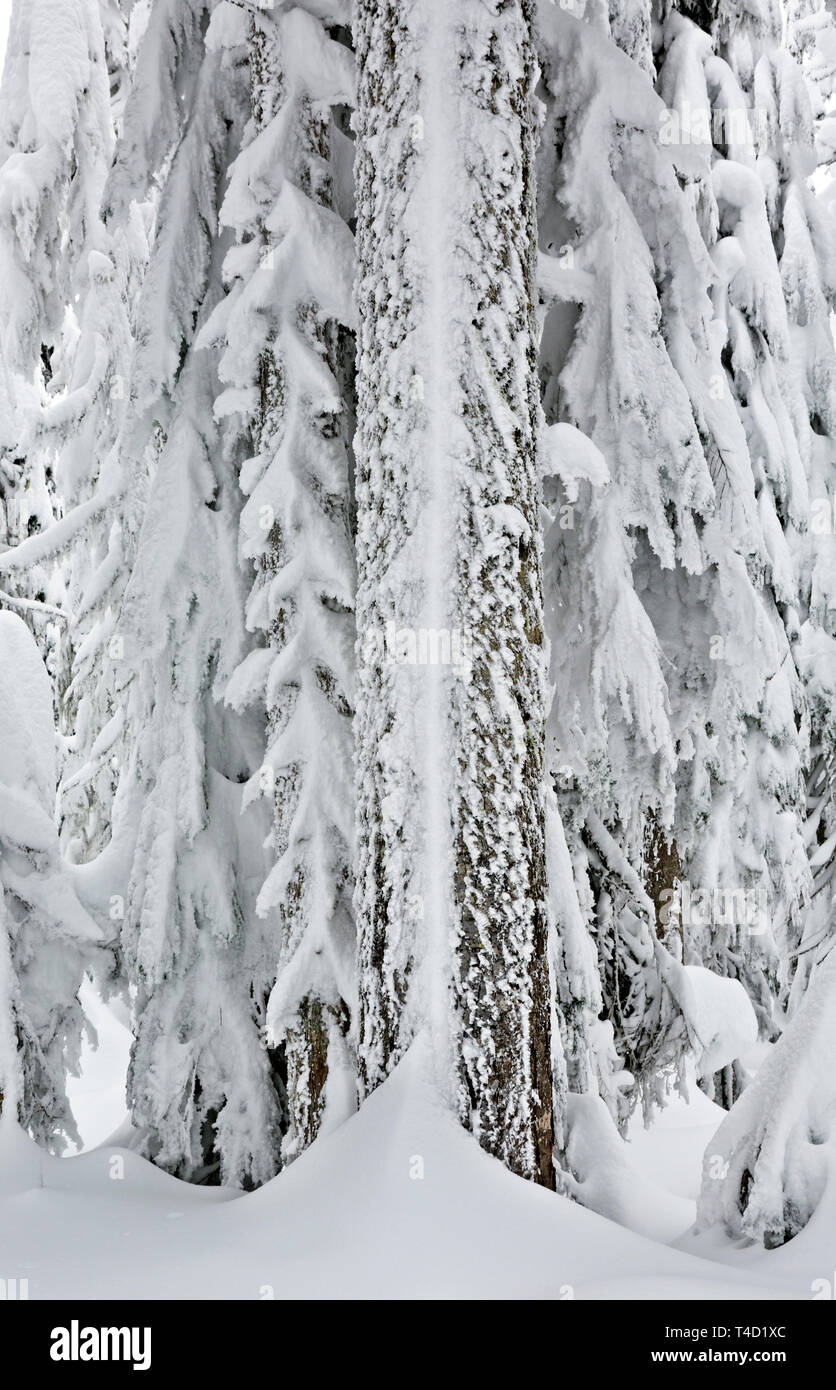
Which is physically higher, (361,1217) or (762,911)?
(361,1217)

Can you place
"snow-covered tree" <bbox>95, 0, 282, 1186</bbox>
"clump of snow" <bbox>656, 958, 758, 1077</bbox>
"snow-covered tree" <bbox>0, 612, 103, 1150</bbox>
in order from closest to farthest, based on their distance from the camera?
"snow-covered tree" <bbox>0, 612, 103, 1150</bbox>
"snow-covered tree" <bbox>95, 0, 282, 1186</bbox>
"clump of snow" <bbox>656, 958, 758, 1077</bbox>

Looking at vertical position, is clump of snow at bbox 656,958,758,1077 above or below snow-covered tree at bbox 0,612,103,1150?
below

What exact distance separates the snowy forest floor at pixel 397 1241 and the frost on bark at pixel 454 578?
21 cm

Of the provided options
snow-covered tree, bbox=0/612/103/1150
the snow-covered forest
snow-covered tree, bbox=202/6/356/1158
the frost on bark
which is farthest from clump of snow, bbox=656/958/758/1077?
snow-covered tree, bbox=0/612/103/1150

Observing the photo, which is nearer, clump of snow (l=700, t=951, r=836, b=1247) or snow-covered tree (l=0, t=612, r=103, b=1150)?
clump of snow (l=700, t=951, r=836, b=1247)

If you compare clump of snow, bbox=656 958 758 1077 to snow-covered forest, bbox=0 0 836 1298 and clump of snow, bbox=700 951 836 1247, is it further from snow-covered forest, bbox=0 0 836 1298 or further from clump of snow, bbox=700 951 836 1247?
clump of snow, bbox=700 951 836 1247

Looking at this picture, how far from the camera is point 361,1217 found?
302 centimetres

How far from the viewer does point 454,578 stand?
139 inches

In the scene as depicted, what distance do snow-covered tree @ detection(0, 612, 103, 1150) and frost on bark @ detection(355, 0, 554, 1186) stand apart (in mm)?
2044

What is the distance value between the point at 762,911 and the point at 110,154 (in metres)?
6.97

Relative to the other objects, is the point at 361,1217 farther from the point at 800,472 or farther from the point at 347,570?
the point at 800,472

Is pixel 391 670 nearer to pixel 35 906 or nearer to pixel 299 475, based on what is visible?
pixel 299 475

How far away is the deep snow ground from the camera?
280 cm
